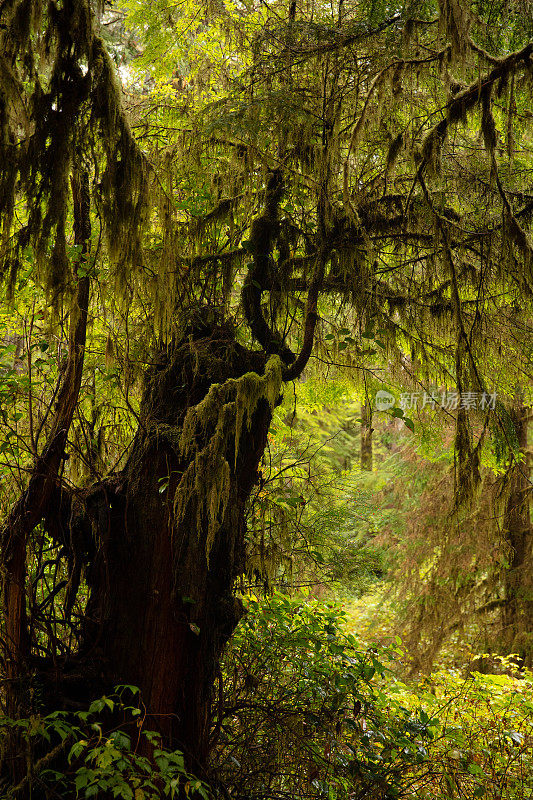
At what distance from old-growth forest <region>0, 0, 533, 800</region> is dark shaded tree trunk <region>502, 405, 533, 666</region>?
2.91 metres

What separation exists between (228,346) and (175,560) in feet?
5.33

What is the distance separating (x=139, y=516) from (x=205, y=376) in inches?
43.7

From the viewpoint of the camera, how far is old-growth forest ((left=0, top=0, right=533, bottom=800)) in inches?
121

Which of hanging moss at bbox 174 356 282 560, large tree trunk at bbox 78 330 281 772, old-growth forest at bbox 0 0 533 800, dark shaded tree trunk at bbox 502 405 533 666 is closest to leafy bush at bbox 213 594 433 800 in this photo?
old-growth forest at bbox 0 0 533 800

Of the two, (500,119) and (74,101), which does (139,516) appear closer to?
(74,101)

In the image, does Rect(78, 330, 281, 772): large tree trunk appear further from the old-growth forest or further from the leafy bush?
the leafy bush

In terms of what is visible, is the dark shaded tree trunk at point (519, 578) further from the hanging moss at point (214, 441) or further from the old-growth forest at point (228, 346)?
the hanging moss at point (214, 441)

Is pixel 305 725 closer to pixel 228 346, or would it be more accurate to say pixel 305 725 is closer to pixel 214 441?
pixel 214 441

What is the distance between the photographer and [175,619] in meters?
3.53

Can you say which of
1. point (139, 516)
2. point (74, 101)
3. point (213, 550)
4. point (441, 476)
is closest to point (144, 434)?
point (139, 516)

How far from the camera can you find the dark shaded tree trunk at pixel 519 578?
8.39 metres

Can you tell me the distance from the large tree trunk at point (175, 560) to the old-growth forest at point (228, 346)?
19mm

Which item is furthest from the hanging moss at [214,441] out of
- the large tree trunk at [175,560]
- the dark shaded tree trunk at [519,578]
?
the dark shaded tree trunk at [519,578]

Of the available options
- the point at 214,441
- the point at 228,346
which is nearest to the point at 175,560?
the point at 214,441
